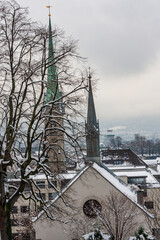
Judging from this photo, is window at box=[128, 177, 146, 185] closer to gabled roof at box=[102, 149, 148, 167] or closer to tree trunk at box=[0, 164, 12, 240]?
gabled roof at box=[102, 149, 148, 167]

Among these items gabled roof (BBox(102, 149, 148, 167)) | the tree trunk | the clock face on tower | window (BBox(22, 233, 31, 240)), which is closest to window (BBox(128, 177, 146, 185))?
gabled roof (BBox(102, 149, 148, 167))

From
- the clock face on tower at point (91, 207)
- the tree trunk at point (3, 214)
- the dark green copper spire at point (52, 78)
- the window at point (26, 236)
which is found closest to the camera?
the tree trunk at point (3, 214)

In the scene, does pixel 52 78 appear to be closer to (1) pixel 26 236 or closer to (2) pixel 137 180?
(1) pixel 26 236

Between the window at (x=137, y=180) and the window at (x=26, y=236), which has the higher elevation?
the window at (x=137, y=180)

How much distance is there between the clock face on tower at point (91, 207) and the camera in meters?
26.1

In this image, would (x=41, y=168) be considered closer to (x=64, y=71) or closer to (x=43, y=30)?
(x=64, y=71)

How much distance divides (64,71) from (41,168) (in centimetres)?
427

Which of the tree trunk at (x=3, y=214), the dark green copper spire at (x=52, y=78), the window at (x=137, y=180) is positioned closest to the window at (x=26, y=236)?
the tree trunk at (x=3, y=214)

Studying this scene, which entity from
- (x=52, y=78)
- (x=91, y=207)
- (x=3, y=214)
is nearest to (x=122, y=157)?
(x=91, y=207)

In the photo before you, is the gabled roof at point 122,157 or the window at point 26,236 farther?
the gabled roof at point 122,157

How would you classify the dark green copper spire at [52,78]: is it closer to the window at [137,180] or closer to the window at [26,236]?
the window at [26,236]

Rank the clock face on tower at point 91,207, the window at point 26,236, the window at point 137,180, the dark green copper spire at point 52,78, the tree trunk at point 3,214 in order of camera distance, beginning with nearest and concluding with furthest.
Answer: the tree trunk at point 3,214 → the dark green copper spire at point 52,78 → the clock face on tower at point 91,207 → the window at point 26,236 → the window at point 137,180

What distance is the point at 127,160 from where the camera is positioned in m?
71.2

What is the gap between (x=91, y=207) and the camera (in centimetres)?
2611
